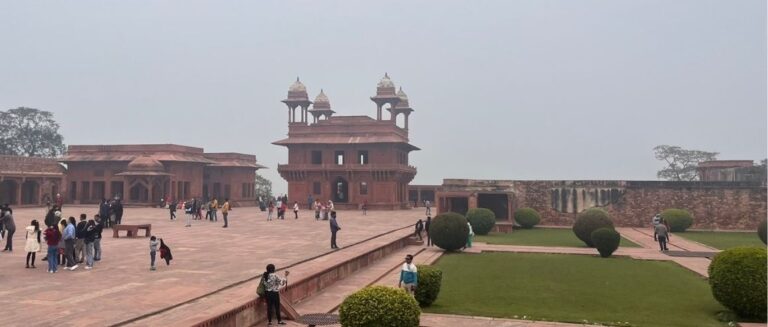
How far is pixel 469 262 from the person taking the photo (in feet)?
48.0

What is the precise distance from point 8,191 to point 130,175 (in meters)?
7.94

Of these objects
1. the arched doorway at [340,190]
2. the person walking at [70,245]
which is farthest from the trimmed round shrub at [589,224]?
the arched doorway at [340,190]

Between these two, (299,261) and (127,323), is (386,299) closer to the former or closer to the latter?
(127,323)

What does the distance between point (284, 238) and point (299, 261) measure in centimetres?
584

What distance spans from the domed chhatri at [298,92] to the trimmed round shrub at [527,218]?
1013 inches

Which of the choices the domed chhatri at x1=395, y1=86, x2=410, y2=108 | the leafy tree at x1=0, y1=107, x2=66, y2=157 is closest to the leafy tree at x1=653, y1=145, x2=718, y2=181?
the domed chhatri at x1=395, y1=86, x2=410, y2=108

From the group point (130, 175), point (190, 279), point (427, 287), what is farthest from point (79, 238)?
point (130, 175)

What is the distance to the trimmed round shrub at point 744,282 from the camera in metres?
7.97

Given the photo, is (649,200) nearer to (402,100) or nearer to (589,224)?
(589,224)

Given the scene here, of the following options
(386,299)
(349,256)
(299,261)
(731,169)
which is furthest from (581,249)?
(731,169)

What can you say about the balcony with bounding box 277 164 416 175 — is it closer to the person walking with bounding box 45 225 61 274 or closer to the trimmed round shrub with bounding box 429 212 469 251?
the trimmed round shrub with bounding box 429 212 469 251

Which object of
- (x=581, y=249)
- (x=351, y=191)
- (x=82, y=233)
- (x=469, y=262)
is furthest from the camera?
(x=351, y=191)

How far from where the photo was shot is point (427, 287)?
9.11 m

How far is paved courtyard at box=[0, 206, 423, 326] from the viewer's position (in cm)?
773
